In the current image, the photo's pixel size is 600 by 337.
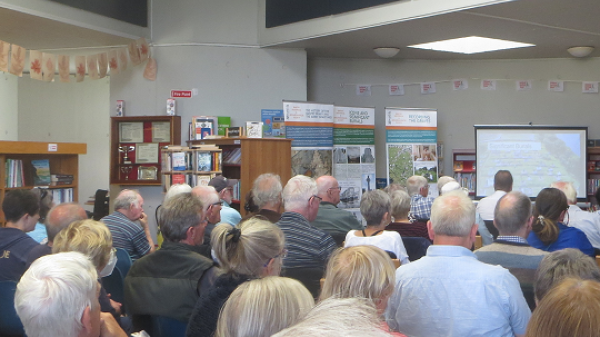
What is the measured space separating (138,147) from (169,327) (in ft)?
21.6

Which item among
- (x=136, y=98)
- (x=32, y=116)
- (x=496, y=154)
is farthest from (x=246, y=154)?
(x=32, y=116)

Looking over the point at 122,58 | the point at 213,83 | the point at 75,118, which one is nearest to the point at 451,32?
the point at 213,83

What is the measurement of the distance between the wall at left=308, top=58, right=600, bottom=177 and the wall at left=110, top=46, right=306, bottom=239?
1.15 m

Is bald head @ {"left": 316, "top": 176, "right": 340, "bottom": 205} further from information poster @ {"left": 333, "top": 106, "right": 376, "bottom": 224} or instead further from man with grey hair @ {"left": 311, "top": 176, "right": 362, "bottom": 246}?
information poster @ {"left": 333, "top": 106, "right": 376, "bottom": 224}

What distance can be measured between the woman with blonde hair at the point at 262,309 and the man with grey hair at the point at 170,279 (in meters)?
1.18

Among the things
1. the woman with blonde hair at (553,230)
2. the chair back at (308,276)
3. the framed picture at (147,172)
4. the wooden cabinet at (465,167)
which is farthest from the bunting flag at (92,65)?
the woman with blonde hair at (553,230)

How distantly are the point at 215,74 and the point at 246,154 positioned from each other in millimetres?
1959

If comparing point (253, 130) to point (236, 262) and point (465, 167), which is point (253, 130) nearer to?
point (465, 167)

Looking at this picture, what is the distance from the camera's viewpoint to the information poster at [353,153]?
355 inches

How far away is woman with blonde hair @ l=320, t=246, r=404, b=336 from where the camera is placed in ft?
6.36

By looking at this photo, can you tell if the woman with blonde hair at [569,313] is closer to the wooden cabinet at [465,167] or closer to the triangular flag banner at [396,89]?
the wooden cabinet at [465,167]

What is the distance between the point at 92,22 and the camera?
25.4 ft

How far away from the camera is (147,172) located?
349 inches

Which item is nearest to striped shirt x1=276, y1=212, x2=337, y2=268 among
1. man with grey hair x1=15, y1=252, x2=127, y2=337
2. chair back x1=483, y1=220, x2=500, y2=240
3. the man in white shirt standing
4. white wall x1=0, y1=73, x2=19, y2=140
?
man with grey hair x1=15, y1=252, x2=127, y2=337
